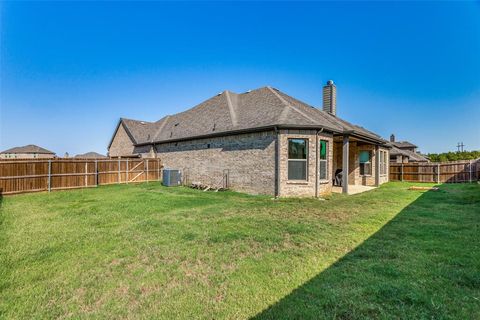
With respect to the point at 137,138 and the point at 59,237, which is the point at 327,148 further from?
the point at 137,138

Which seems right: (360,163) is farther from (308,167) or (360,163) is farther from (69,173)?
(69,173)

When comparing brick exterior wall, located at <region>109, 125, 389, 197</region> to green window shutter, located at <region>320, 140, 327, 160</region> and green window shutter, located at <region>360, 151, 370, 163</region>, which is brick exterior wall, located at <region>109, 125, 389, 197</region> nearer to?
green window shutter, located at <region>320, 140, 327, 160</region>

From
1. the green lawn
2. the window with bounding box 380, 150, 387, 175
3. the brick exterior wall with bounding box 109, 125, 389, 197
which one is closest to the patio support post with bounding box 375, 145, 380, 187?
the brick exterior wall with bounding box 109, 125, 389, 197

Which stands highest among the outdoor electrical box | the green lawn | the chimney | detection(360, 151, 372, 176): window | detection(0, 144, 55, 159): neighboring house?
the chimney

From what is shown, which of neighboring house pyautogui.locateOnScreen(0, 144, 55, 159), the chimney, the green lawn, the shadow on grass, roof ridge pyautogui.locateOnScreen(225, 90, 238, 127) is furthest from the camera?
neighboring house pyautogui.locateOnScreen(0, 144, 55, 159)

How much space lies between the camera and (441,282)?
3.14 metres

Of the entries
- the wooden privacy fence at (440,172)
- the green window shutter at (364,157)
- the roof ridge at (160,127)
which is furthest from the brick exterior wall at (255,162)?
the wooden privacy fence at (440,172)

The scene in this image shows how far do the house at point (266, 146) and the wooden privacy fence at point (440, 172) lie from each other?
2.46m

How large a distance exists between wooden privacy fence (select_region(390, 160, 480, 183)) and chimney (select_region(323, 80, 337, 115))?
904cm

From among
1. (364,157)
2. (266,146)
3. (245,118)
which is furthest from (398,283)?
(364,157)

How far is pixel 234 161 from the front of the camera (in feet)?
42.2

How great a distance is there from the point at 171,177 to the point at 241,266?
1291cm

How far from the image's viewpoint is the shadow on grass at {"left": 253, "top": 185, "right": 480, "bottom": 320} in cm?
257

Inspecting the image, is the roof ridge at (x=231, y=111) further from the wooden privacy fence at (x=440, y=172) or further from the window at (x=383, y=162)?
the wooden privacy fence at (x=440, y=172)
